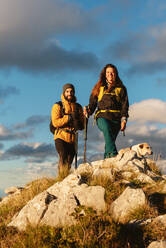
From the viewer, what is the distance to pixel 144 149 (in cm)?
1530

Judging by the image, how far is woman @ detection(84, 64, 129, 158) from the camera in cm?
1002

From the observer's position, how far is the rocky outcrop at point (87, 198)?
7.34 meters

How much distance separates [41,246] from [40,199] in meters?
2.09

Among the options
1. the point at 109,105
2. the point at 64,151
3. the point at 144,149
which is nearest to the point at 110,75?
the point at 109,105

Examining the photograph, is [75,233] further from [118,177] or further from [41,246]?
[118,177]

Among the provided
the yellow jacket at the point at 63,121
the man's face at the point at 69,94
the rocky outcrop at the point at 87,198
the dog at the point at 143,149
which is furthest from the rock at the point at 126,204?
the dog at the point at 143,149

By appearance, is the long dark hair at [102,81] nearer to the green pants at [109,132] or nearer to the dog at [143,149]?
the green pants at [109,132]

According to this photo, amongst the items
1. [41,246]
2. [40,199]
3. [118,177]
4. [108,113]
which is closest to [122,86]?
[108,113]

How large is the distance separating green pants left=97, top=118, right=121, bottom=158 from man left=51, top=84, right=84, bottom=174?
0.93 m

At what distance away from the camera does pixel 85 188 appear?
26.5 ft

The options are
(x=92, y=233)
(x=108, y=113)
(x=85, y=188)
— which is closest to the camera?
(x=92, y=233)

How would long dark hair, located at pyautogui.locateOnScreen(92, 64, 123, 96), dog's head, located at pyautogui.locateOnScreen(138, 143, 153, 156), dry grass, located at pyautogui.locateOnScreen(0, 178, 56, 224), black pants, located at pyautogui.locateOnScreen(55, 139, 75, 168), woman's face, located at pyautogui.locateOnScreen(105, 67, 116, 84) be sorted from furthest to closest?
dog's head, located at pyautogui.locateOnScreen(138, 143, 153, 156), black pants, located at pyautogui.locateOnScreen(55, 139, 75, 168), long dark hair, located at pyautogui.locateOnScreen(92, 64, 123, 96), woman's face, located at pyautogui.locateOnScreen(105, 67, 116, 84), dry grass, located at pyautogui.locateOnScreen(0, 178, 56, 224)

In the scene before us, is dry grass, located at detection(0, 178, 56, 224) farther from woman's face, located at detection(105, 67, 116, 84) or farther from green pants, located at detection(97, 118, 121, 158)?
woman's face, located at detection(105, 67, 116, 84)

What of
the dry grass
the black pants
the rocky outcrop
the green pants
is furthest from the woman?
the dry grass
